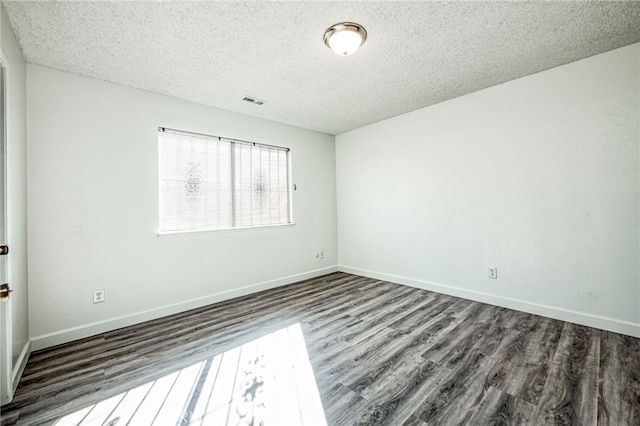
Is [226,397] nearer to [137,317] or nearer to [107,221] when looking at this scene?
[137,317]

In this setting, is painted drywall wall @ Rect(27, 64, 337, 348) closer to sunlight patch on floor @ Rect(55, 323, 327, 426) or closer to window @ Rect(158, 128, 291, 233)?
window @ Rect(158, 128, 291, 233)

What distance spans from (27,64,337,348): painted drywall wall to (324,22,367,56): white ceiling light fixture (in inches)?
82.1

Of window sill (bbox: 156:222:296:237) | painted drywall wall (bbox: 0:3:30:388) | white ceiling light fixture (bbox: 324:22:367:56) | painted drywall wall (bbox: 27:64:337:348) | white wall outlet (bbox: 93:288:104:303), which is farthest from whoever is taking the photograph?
window sill (bbox: 156:222:296:237)

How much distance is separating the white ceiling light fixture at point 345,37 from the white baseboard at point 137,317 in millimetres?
3221

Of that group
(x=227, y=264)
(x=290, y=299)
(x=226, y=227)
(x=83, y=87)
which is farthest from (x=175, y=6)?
(x=290, y=299)

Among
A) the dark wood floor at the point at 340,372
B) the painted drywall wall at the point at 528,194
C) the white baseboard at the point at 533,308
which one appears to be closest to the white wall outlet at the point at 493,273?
the painted drywall wall at the point at 528,194

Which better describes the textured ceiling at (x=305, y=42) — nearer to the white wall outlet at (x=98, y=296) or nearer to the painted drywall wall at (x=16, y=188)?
the painted drywall wall at (x=16, y=188)

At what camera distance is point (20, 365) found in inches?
83.0

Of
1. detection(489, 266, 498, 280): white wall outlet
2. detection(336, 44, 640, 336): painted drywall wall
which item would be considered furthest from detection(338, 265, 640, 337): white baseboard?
detection(489, 266, 498, 280): white wall outlet

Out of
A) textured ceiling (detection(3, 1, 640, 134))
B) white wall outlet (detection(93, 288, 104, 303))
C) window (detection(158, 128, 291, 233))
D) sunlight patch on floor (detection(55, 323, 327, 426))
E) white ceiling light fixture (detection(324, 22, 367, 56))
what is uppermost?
textured ceiling (detection(3, 1, 640, 134))

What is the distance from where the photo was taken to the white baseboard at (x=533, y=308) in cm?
257

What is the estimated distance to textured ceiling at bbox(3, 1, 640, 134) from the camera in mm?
1945

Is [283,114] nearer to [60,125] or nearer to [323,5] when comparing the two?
[323,5]

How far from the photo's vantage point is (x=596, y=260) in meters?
2.70
